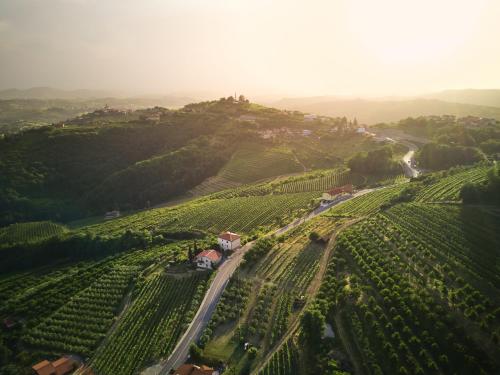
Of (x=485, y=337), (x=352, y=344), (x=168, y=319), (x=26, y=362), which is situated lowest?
(x=26, y=362)

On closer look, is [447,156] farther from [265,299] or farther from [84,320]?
[84,320]

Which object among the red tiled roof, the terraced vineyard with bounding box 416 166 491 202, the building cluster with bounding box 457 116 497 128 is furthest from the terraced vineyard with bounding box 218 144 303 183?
the red tiled roof

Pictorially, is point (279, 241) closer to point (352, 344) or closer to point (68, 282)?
point (352, 344)

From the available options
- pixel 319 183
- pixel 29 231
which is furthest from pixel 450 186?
pixel 29 231

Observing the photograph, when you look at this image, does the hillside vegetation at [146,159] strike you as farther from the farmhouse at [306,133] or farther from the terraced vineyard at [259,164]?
the farmhouse at [306,133]

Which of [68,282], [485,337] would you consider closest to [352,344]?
[485,337]

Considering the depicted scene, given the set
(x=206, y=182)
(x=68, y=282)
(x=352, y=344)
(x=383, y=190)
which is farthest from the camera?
(x=206, y=182)

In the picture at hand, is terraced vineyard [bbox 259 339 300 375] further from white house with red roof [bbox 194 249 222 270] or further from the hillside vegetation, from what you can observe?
the hillside vegetation
